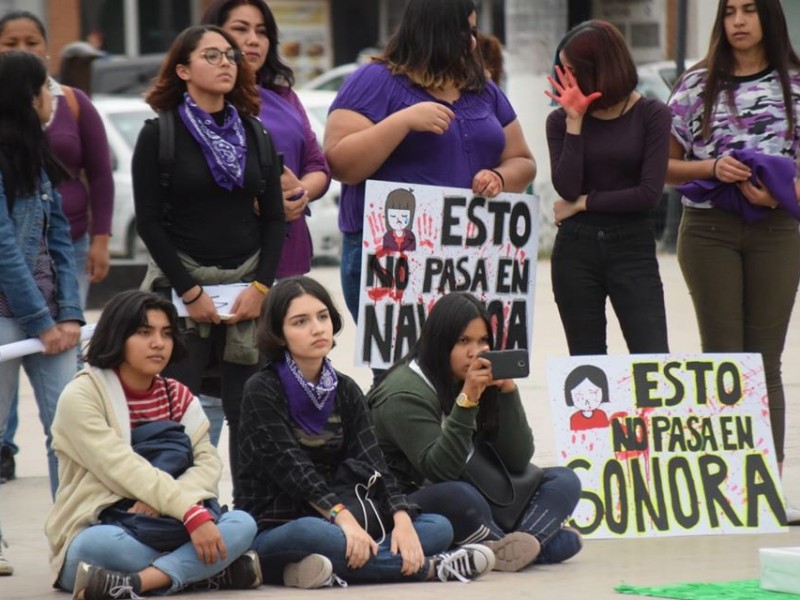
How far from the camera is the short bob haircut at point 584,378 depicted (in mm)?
6812

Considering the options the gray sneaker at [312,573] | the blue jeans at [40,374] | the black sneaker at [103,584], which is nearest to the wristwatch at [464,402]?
the gray sneaker at [312,573]

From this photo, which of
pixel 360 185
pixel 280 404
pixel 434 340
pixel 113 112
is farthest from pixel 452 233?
pixel 113 112

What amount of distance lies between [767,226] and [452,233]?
3.86 ft

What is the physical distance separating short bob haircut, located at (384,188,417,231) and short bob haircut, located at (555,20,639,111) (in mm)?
746

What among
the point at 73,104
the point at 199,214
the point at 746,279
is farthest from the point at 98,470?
the point at 746,279

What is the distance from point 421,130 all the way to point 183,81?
2.84 ft

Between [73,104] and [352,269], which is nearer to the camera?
[352,269]

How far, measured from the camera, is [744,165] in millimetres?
6938

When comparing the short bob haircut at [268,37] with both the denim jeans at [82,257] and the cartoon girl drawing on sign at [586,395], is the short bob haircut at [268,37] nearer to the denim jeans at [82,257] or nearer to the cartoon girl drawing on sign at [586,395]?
the denim jeans at [82,257]

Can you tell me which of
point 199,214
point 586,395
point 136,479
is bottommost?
point 136,479

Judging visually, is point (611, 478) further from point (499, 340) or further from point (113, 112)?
point (113, 112)

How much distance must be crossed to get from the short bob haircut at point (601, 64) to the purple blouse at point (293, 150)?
1.01 m

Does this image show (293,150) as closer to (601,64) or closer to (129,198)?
(601,64)

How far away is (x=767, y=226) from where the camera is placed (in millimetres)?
7051
